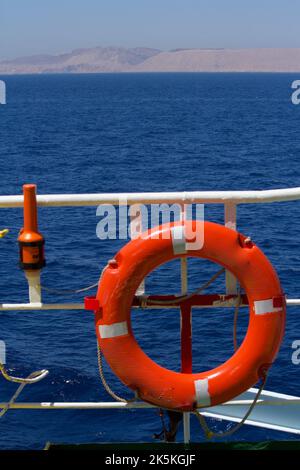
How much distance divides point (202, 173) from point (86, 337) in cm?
2233

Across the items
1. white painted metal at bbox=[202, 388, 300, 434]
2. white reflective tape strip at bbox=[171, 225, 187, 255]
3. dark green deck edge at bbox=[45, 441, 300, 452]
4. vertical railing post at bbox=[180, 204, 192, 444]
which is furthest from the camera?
white painted metal at bbox=[202, 388, 300, 434]

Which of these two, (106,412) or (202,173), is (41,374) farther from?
(202,173)

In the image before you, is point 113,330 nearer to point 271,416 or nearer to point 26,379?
point 26,379

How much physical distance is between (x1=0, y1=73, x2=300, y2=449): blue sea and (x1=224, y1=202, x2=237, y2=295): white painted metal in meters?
6.56

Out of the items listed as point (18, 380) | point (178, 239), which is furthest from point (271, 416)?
point (178, 239)

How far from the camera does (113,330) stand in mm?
3434

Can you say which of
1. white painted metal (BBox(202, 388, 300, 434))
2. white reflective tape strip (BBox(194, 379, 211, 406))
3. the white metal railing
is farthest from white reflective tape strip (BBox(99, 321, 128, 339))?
white painted metal (BBox(202, 388, 300, 434))

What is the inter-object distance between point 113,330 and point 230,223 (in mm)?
700

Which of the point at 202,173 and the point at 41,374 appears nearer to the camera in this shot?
the point at 41,374

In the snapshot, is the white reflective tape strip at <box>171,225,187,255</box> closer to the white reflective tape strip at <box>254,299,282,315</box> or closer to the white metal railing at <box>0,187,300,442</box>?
the white metal railing at <box>0,187,300,442</box>

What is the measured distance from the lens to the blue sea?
1084 cm

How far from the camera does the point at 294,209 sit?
2517 centimetres

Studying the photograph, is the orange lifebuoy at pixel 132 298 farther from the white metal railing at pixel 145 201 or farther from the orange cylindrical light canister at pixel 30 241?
the orange cylindrical light canister at pixel 30 241

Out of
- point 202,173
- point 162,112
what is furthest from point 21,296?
point 162,112
